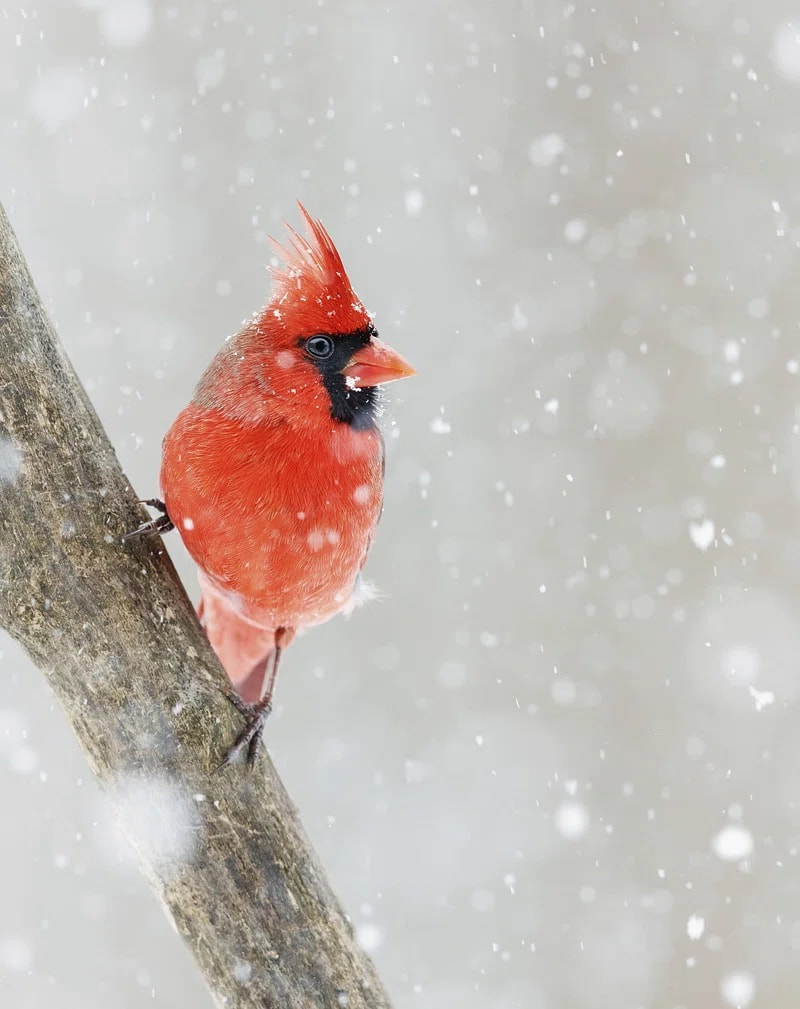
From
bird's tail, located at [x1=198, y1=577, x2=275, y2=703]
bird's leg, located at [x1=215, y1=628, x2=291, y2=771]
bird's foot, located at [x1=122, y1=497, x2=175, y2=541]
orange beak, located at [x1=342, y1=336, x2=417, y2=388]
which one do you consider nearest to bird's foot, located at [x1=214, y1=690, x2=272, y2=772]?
bird's leg, located at [x1=215, y1=628, x2=291, y2=771]

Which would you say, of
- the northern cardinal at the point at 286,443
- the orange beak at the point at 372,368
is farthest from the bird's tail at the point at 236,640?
the orange beak at the point at 372,368

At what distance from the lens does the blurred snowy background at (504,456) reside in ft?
14.7

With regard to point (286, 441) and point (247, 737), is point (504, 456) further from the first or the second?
point (247, 737)

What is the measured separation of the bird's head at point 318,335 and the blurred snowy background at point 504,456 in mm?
2387

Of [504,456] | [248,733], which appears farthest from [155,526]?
[504,456]

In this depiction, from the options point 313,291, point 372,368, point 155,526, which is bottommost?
point 155,526

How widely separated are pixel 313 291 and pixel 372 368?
180 mm

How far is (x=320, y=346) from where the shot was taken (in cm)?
202

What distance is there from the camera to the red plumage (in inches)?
77.6

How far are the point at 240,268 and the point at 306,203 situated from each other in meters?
0.42

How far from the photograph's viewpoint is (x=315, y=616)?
2225 mm

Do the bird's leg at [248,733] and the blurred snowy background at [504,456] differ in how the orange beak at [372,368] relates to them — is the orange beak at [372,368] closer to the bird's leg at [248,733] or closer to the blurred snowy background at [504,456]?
the bird's leg at [248,733]

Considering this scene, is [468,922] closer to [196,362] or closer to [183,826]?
[196,362]

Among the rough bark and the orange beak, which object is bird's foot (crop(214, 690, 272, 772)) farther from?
the orange beak
